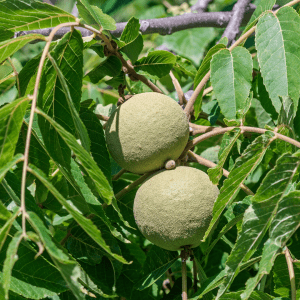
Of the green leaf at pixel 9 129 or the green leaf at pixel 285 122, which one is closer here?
the green leaf at pixel 9 129

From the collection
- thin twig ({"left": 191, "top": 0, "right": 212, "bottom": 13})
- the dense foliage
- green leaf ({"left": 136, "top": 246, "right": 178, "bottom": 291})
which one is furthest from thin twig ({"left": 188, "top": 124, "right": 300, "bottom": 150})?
thin twig ({"left": 191, "top": 0, "right": 212, "bottom": 13})

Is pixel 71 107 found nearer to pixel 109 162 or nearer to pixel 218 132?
pixel 109 162

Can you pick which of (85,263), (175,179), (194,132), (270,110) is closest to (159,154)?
(175,179)

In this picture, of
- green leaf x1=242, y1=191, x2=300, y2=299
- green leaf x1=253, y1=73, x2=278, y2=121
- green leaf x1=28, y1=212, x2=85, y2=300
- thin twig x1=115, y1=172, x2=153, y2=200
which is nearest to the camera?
green leaf x1=28, y1=212, x2=85, y2=300

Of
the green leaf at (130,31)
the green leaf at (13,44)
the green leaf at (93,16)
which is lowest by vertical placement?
the green leaf at (130,31)

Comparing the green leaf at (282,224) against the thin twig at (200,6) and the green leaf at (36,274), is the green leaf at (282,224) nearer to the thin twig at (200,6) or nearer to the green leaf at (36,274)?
the green leaf at (36,274)

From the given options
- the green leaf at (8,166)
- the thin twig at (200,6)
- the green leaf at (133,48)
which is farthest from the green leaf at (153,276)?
the thin twig at (200,6)

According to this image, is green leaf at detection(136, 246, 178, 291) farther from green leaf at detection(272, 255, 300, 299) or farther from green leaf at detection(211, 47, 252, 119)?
green leaf at detection(211, 47, 252, 119)

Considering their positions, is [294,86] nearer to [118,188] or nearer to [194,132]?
[194,132]
